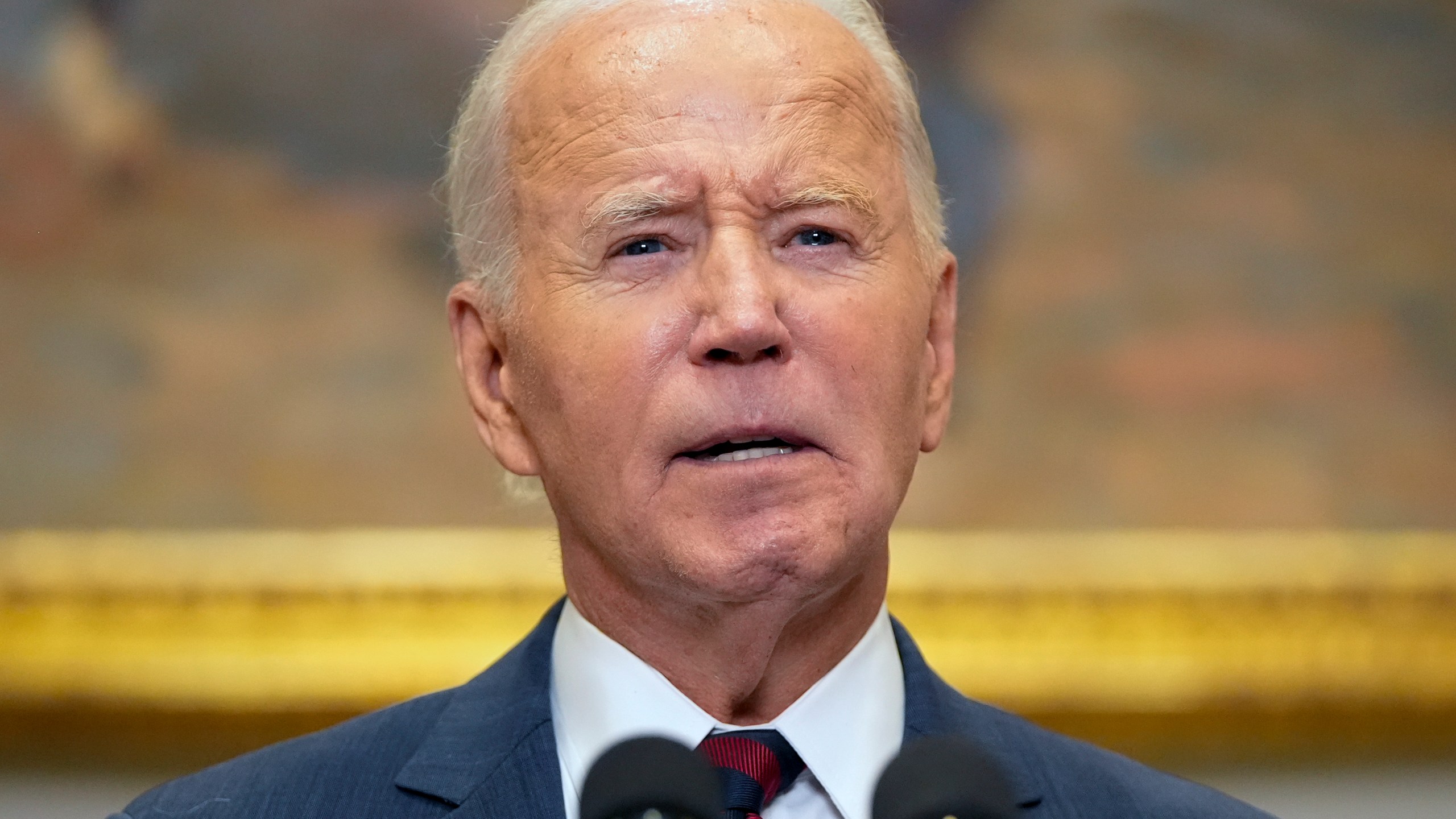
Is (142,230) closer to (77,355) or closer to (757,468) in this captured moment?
(77,355)

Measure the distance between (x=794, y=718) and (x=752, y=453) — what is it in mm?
414

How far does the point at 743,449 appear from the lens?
6.60 ft

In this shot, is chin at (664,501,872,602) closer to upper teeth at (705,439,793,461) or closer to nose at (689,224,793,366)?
upper teeth at (705,439,793,461)

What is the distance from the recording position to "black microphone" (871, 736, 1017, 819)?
4.40 ft

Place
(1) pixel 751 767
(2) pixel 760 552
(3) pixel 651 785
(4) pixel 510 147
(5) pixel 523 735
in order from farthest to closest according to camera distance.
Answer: (4) pixel 510 147 < (5) pixel 523 735 < (1) pixel 751 767 < (2) pixel 760 552 < (3) pixel 651 785

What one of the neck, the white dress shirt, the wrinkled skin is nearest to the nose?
the wrinkled skin

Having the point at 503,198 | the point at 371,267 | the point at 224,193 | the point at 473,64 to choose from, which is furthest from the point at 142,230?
the point at 503,198

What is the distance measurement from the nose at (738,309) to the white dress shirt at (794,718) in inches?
19.6

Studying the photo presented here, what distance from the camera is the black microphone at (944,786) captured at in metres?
1.34

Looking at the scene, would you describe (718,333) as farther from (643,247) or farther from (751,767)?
(751,767)

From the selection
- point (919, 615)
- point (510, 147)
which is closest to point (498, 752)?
point (510, 147)

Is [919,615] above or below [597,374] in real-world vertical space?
below

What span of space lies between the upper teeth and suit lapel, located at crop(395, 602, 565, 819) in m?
0.52

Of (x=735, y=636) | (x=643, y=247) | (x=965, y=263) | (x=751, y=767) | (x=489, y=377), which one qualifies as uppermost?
(x=965, y=263)
